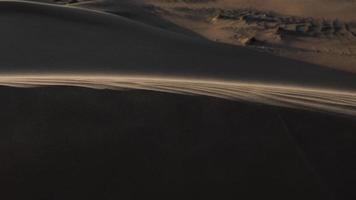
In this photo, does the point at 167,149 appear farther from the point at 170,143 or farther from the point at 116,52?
the point at 116,52

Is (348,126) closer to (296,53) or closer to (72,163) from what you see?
(72,163)

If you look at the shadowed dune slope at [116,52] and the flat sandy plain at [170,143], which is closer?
the flat sandy plain at [170,143]

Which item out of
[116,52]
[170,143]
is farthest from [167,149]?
[116,52]

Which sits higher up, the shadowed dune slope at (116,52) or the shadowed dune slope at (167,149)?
the shadowed dune slope at (116,52)

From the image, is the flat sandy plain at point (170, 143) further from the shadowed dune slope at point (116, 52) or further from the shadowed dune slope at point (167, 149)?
the shadowed dune slope at point (116, 52)

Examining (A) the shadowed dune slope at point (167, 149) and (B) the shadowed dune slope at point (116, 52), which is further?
(B) the shadowed dune slope at point (116, 52)

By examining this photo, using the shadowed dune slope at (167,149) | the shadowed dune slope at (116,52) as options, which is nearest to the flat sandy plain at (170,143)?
the shadowed dune slope at (167,149)

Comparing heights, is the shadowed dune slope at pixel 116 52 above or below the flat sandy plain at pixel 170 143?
above
